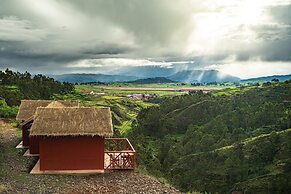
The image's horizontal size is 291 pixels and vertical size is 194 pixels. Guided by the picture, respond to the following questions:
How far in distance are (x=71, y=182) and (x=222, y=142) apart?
46.3m

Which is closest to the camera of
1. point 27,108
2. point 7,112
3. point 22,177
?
point 22,177

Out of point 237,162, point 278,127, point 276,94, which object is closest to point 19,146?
point 237,162

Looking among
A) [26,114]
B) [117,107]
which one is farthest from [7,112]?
[117,107]

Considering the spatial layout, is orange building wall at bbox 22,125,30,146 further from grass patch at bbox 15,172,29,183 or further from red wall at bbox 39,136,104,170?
grass patch at bbox 15,172,29,183

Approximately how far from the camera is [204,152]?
193 ft

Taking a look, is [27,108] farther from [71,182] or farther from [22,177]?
[71,182]

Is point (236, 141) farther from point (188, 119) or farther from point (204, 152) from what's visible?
point (188, 119)

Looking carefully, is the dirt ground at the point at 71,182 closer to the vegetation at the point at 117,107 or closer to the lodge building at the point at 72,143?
the lodge building at the point at 72,143

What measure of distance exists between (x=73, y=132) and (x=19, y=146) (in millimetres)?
9713


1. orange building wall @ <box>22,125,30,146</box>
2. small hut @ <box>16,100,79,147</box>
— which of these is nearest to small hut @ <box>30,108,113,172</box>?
small hut @ <box>16,100,79,147</box>

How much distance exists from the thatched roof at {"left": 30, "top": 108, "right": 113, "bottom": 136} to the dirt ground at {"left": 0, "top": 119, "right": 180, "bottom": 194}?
2333 mm

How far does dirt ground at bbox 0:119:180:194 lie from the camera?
1681 cm

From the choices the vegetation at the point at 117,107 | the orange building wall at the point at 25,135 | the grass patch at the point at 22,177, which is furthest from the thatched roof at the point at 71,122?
the vegetation at the point at 117,107

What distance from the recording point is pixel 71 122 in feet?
65.1
